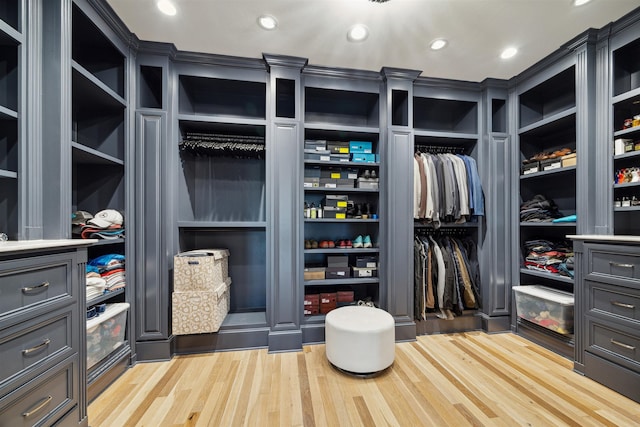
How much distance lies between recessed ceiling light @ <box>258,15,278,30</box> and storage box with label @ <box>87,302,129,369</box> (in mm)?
2288

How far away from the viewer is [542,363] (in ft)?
6.29

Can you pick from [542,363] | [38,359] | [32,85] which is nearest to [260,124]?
[32,85]

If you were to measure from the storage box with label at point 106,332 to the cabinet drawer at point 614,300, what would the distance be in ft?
11.0

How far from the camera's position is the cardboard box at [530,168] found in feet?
7.52

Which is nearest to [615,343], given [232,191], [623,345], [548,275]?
[623,345]

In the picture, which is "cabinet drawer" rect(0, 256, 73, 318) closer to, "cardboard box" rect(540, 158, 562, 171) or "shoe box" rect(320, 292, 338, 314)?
"shoe box" rect(320, 292, 338, 314)

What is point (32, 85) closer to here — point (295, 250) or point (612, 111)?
point (295, 250)

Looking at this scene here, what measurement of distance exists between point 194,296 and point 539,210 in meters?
3.22

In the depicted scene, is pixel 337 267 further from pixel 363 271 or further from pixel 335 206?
pixel 335 206

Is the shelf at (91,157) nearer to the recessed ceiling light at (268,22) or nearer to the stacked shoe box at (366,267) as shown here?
the recessed ceiling light at (268,22)

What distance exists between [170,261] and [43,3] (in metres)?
1.71

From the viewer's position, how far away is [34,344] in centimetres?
100

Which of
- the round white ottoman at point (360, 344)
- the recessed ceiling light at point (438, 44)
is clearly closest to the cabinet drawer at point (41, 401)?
the round white ottoman at point (360, 344)

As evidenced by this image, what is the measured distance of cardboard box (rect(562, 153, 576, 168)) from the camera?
2031 mm
